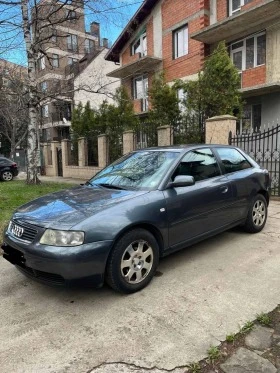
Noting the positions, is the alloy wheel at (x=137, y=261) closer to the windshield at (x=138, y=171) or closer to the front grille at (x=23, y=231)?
the windshield at (x=138, y=171)

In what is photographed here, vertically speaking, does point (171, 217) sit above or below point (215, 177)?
below

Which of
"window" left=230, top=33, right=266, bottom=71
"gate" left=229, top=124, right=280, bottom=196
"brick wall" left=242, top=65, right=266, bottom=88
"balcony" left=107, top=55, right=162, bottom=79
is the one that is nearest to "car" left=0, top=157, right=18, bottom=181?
"balcony" left=107, top=55, right=162, bottom=79

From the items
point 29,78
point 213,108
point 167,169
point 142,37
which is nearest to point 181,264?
point 167,169

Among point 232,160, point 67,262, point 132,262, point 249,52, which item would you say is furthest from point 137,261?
point 249,52

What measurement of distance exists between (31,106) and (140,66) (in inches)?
392

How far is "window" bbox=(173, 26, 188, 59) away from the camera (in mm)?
17734

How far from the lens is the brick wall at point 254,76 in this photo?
14367mm

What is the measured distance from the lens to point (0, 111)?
2961 cm

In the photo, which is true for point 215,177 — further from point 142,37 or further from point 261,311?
point 142,37

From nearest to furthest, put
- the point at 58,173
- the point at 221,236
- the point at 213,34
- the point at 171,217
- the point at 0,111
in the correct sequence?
the point at 171,217
the point at 221,236
the point at 213,34
the point at 58,173
the point at 0,111

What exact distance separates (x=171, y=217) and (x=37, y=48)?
35.6 ft

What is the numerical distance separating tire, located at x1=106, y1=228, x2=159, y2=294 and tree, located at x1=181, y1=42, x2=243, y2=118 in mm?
8335

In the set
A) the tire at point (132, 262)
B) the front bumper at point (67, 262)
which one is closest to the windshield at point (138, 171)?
the tire at point (132, 262)

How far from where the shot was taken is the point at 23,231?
341 centimetres
